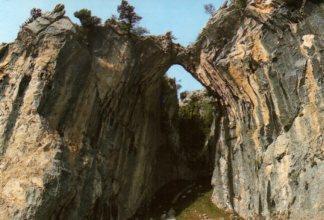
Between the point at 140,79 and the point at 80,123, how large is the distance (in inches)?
330

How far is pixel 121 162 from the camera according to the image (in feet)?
134

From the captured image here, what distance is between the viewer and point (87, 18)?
3941 cm

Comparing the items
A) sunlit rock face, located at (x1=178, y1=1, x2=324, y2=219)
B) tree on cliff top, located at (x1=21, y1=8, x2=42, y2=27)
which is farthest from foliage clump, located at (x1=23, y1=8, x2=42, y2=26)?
sunlit rock face, located at (x1=178, y1=1, x2=324, y2=219)

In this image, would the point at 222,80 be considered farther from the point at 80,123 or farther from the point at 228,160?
the point at 80,123

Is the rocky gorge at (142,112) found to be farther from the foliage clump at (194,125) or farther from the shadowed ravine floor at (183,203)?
the foliage clump at (194,125)

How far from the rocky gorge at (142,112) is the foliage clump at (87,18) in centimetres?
65

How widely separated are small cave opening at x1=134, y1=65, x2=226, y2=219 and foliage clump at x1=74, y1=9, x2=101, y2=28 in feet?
42.1

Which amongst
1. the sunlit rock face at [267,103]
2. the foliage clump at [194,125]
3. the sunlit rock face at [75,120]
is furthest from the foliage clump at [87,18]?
the foliage clump at [194,125]

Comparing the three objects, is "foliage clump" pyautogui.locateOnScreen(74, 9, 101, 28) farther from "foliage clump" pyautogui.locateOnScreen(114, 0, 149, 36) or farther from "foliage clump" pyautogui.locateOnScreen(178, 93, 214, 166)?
"foliage clump" pyautogui.locateOnScreen(178, 93, 214, 166)

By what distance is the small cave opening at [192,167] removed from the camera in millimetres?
40844

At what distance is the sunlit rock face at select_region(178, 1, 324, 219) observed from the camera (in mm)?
31733

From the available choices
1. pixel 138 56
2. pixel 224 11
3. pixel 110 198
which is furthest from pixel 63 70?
pixel 224 11

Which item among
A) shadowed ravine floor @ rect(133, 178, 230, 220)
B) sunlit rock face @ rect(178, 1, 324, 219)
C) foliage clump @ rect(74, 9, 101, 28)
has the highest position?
foliage clump @ rect(74, 9, 101, 28)

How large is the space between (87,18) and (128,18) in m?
3.52
